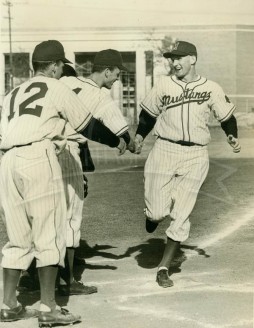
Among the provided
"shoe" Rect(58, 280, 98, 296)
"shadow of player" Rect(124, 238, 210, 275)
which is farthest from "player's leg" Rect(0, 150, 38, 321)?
"shadow of player" Rect(124, 238, 210, 275)

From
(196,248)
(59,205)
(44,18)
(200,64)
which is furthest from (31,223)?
(200,64)

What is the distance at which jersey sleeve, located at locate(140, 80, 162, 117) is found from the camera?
5.45 m

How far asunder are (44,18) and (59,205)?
19374 mm

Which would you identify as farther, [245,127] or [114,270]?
[245,127]

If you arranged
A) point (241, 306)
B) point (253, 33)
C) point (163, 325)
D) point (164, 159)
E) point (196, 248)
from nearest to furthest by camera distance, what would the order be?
point (163, 325)
point (241, 306)
point (164, 159)
point (196, 248)
point (253, 33)

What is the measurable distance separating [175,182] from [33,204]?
164 centimetres

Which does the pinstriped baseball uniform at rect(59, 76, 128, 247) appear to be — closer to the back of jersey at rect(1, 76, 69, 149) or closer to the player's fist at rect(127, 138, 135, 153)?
the player's fist at rect(127, 138, 135, 153)

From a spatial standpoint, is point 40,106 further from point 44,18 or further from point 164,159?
point 44,18

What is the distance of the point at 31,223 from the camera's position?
414cm

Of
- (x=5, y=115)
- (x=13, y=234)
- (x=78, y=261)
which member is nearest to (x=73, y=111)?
(x=5, y=115)

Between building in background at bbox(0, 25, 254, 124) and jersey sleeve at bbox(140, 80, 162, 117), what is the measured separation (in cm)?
2256

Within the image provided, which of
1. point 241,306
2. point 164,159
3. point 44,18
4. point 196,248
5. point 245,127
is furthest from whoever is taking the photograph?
point 245,127

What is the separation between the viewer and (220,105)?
5398 mm

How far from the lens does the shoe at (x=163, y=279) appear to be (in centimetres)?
491
